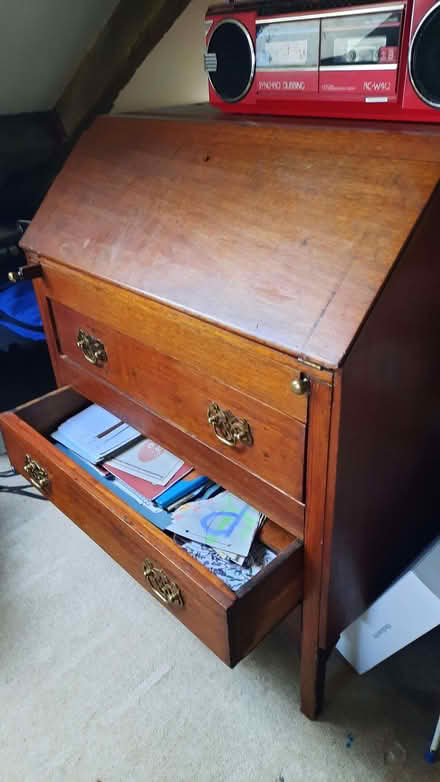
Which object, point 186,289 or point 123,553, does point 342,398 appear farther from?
point 123,553

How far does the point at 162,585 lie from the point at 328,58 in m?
0.82

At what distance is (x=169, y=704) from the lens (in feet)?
3.65

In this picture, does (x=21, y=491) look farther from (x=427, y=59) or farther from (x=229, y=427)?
(x=427, y=59)

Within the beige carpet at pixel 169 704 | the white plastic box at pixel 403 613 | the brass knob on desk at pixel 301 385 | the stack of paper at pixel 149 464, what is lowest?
the beige carpet at pixel 169 704

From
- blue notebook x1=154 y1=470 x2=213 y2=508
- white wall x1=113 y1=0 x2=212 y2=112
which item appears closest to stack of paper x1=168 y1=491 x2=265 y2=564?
blue notebook x1=154 y1=470 x2=213 y2=508

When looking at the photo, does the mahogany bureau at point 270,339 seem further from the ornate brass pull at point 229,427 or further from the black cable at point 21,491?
the black cable at point 21,491

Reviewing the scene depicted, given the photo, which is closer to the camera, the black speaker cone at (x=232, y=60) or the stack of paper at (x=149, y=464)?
the black speaker cone at (x=232, y=60)

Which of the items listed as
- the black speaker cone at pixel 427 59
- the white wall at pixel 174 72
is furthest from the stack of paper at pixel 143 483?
the white wall at pixel 174 72

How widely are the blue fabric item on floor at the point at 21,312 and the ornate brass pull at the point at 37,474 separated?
0.58 metres

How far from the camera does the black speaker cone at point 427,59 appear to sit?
74cm

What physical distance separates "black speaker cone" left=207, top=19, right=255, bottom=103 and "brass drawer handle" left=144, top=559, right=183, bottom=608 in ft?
2.60

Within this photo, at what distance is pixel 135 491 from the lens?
1.08 metres

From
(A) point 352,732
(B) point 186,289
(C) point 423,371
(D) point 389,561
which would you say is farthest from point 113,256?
(A) point 352,732

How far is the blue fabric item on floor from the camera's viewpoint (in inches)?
64.6
